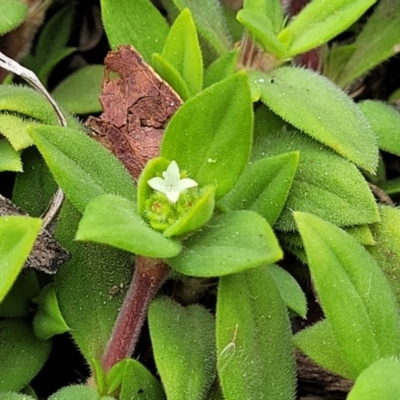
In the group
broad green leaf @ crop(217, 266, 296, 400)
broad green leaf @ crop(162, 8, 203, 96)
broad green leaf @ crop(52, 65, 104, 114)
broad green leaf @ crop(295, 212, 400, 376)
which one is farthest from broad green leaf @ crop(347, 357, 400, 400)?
broad green leaf @ crop(52, 65, 104, 114)

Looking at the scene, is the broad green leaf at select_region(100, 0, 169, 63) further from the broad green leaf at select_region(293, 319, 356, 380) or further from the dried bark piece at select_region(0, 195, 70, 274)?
the broad green leaf at select_region(293, 319, 356, 380)

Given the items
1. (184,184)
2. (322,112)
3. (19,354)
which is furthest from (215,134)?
(19,354)

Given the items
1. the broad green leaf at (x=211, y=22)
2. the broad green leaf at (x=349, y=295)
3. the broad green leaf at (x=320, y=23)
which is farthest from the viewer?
the broad green leaf at (x=211, y=22)

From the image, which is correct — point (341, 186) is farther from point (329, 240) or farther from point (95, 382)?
point (95, 382)

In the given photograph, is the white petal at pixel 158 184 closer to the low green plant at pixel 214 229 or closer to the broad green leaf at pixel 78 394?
the low green plant at pixel 214 229

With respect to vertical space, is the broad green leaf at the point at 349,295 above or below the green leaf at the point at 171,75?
below

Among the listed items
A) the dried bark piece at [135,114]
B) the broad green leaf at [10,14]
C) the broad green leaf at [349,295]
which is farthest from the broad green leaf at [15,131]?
the broad green leaf at [349,295]

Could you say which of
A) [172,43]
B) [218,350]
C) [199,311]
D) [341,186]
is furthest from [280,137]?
[218,350]
